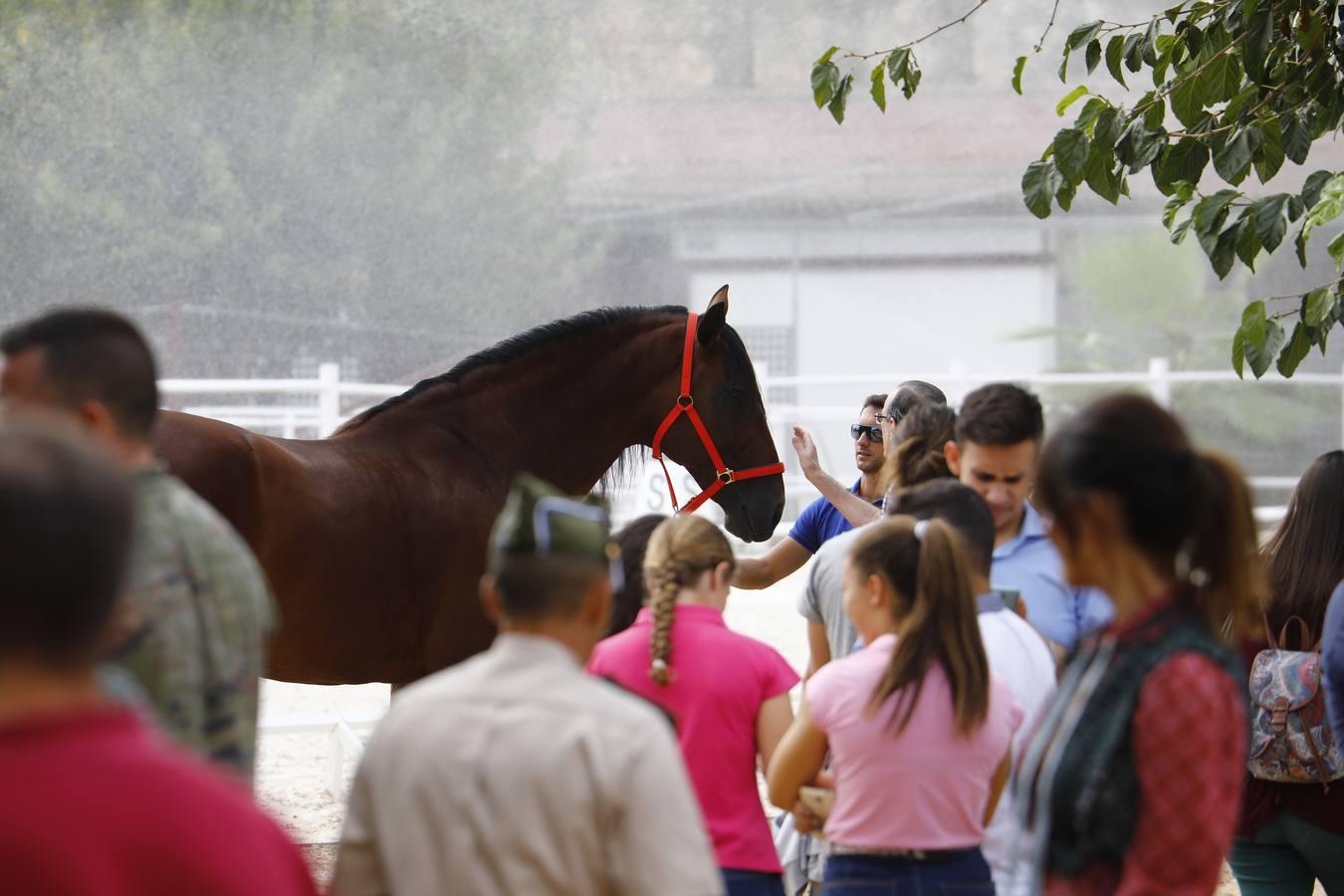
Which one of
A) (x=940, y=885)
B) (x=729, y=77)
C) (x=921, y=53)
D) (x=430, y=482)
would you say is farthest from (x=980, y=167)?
(x=940, y=885)

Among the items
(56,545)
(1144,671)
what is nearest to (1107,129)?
(1144,671)

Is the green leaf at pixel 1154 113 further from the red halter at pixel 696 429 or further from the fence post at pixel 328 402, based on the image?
the fence post at pixel 328 402

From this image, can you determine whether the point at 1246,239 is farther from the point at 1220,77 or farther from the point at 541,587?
the point at 541,587

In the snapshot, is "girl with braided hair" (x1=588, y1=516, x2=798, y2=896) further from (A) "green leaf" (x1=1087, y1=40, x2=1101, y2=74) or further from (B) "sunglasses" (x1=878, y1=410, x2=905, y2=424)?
(A) "green leaf" (x1=1087, y1=40, x2=1101, y2=74)

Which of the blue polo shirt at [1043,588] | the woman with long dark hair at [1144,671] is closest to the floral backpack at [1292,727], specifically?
the blue polo shirt at [1043,588]

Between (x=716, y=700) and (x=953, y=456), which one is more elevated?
(x=953, y=456)

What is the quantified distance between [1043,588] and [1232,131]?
155 cm

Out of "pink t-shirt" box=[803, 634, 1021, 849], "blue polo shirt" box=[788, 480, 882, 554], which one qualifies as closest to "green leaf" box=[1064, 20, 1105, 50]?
"blue polo shirt" box=[788, 480, 882, 554]

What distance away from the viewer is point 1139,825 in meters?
1.60

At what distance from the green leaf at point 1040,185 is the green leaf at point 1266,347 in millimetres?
600

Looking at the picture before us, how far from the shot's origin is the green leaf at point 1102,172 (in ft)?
11.9

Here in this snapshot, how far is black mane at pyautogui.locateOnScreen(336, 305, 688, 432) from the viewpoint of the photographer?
4.27 m

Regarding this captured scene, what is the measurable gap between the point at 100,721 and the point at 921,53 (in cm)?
2595

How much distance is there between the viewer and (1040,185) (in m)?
3.69
